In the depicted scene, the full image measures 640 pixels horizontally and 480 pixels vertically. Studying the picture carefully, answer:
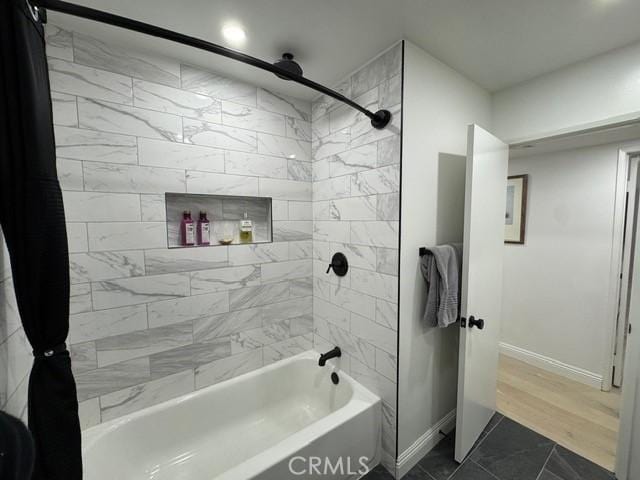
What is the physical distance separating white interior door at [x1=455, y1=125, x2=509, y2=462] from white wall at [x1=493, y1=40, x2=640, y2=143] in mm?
219

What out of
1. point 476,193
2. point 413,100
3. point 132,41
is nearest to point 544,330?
point 476,193

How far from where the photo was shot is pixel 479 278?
1.59 meters

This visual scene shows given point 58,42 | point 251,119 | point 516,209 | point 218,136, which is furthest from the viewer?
point 516,209

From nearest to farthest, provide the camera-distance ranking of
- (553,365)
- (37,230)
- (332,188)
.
→ (37,230) → (332,188) → (553,365)

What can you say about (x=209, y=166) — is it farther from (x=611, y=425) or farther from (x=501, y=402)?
(x=611, y=425)

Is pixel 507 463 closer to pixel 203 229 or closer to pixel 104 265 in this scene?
pixel 203 229

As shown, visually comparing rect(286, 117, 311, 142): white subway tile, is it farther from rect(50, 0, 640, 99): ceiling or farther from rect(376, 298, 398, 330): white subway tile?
rect(376, 298, 398, 330): white subway tile

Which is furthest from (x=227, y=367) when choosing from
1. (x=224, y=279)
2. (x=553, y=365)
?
(x=553, y=365)

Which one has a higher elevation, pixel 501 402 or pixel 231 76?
pixel 231 76

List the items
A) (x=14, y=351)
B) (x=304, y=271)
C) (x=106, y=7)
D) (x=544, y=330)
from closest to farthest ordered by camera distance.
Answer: (x=14, y=351) < (x=106, y=7) < (x=304, y=271) < (x=544, y=330)

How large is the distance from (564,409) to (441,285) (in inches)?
66.1

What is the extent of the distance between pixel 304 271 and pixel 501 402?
6.32 feet

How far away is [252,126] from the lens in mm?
1747

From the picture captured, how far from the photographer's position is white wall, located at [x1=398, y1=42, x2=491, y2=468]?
1.42 metres
